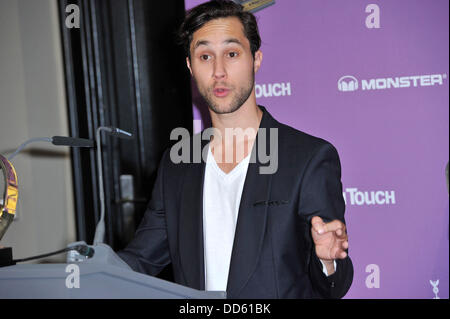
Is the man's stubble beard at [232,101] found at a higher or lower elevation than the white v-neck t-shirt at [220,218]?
higher

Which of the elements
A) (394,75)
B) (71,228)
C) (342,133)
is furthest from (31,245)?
(394,75)

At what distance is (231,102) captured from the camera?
1.76 meters

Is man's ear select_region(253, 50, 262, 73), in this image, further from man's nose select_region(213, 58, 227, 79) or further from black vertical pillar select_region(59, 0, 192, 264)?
black vertical pillar select_region(59, 0, 192, 264)

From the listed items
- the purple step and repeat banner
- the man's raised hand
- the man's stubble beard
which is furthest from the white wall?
the man's raised hand

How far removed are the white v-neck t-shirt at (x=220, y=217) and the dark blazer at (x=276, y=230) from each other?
0.03m

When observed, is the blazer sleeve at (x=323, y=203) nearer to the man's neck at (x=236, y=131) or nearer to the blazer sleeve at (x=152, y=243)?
the man's neck at (x=236, y=131)

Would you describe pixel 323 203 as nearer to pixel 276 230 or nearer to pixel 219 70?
pixel 276 230

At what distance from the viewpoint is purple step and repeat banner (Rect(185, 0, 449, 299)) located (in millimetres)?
2033

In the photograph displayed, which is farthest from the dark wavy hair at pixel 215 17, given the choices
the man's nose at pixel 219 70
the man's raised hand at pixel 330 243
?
the man's raised hand at pixel 330 243

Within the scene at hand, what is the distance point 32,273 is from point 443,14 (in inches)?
75.0

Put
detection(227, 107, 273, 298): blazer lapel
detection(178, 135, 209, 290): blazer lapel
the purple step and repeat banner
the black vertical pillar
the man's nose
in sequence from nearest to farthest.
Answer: detection(227, 107, 273, 298): blazer lapel → detection(178, 135, 209, 290): blazer lapel → the man's nose → the purple step and repeat banner → the black vertical pillar

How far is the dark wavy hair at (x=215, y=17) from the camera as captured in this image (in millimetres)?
1845

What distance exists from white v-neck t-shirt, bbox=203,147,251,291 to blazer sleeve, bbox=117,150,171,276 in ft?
0.69

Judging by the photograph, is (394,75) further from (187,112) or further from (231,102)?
(187,112)
